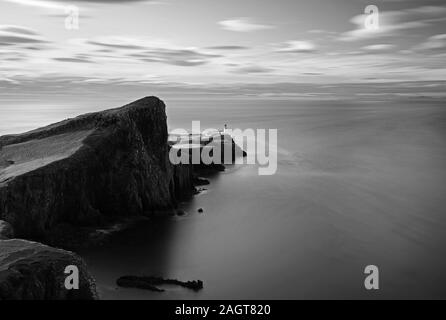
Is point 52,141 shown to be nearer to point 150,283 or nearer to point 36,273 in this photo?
point 150,283

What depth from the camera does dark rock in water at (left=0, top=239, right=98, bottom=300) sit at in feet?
70.9

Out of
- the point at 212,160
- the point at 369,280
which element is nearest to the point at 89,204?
the point at 369,280

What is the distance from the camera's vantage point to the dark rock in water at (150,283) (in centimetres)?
3469

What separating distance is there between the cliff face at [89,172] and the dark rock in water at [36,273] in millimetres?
17365

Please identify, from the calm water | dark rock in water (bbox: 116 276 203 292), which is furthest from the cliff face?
dark rock in water (bbox: 116 276 203 292)

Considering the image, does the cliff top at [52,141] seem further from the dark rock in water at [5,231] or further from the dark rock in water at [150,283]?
the dark rock in water at [150,283]

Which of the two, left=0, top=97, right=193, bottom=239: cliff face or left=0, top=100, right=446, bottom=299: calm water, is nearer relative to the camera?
left=0, top=100, right=446, bottom=299: calm water

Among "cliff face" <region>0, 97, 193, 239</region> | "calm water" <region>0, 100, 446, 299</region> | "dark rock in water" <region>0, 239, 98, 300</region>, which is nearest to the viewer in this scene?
"dark rock in water" <region>0, 239, 98, 300</region>

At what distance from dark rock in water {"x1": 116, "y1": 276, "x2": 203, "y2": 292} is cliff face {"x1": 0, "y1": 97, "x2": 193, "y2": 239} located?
11.7m

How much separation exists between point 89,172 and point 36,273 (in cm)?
2645

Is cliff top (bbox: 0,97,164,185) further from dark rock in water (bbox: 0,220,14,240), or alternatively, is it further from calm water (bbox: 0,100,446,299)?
dark rock in water (bbox: 0,220,14,240)

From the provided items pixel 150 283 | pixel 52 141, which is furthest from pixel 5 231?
pixel 52 141
